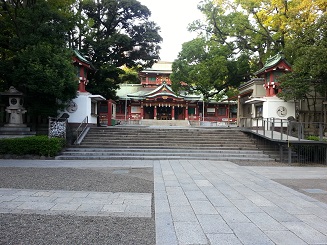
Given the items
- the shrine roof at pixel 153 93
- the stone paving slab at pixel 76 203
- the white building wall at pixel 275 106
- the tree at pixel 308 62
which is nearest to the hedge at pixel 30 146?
the stone paving slab at pixel 76 203

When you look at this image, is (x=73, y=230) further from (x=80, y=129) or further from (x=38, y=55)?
(x=80, y=129)

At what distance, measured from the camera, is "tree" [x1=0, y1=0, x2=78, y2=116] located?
1294 cm

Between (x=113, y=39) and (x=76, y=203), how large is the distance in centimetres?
1599

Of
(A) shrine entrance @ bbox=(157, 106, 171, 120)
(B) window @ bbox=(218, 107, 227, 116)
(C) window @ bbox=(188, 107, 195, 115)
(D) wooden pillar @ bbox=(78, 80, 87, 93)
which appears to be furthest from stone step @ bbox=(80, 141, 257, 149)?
(A) shrine entrance @ bbox=(157, 106, 171, 120)

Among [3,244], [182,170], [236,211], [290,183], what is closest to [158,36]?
[182,170]

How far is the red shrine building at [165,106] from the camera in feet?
108

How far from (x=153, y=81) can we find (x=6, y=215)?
3423 cm

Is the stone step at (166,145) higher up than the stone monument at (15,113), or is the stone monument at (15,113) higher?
the stone monument at (15,113)

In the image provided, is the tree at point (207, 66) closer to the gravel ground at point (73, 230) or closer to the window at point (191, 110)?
the window at point (191, 110)

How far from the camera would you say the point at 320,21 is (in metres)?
13.1

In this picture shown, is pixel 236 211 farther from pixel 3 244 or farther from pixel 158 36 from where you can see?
pixel 158 36

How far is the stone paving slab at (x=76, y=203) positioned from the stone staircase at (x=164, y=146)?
20.7 feet

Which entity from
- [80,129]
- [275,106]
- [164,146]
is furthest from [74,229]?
[275,106]

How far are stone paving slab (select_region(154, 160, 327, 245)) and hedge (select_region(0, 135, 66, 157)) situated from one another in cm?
668
